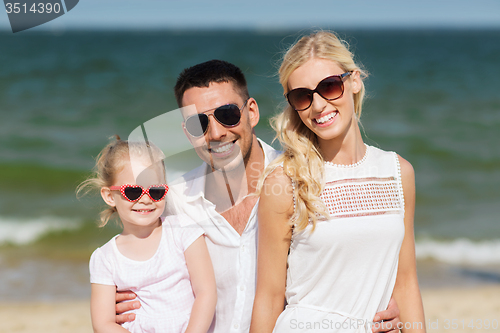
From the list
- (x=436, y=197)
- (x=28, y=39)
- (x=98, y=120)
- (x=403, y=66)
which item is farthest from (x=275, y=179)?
(x=28, y=39)

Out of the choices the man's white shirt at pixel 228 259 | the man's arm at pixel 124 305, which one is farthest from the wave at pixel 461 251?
the man's arm at pixel 124 305

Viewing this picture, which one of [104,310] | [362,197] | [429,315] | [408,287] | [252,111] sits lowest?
[429,315]

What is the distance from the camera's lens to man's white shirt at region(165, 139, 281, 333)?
2.57m

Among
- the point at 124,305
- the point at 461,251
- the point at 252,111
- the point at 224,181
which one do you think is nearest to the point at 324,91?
the point at 252,111

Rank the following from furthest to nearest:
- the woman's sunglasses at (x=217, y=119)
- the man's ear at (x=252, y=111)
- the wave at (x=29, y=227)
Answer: the wave at (x=29, y=227) < the man's ear at (x=252, y=111) < the woman's sunglasses at (x=217, y=119)

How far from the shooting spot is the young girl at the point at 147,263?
2457 mm

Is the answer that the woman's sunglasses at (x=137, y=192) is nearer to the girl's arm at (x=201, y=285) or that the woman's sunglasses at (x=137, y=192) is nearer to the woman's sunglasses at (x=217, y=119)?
the girl's arm at (x=201, y=285)

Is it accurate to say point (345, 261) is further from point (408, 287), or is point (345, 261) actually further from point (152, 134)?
point (152, 134)

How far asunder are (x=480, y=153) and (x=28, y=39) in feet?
79.5

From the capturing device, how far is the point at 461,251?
23.2ft

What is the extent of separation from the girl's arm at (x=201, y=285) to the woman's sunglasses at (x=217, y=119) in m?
0.72

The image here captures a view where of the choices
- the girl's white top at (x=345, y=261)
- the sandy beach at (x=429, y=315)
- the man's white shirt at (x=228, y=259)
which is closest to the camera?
the girl's white top at (x=345, y=261)

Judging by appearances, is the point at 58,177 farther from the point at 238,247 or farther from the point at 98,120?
the point at 238,247

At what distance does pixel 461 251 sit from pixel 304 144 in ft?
19.0
